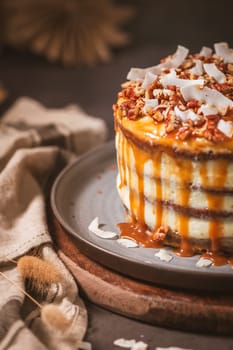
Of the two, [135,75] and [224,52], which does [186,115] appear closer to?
[135,75]

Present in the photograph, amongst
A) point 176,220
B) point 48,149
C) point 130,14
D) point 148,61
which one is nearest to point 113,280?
point 176,220

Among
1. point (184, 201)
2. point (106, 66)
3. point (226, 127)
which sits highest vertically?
point (226, 127)

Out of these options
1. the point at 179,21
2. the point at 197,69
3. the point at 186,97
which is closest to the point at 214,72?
the point at 197,69

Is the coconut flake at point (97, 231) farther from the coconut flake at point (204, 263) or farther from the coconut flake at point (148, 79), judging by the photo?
the coconut flake at point (148, 79)

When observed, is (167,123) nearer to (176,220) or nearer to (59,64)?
(176,220)

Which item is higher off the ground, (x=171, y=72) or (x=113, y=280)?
(x=171, y=72)

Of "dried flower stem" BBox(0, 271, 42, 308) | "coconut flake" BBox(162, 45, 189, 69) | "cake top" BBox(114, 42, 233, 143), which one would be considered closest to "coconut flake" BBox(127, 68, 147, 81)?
"cake top" BBox(114, 42, 233, 143)
